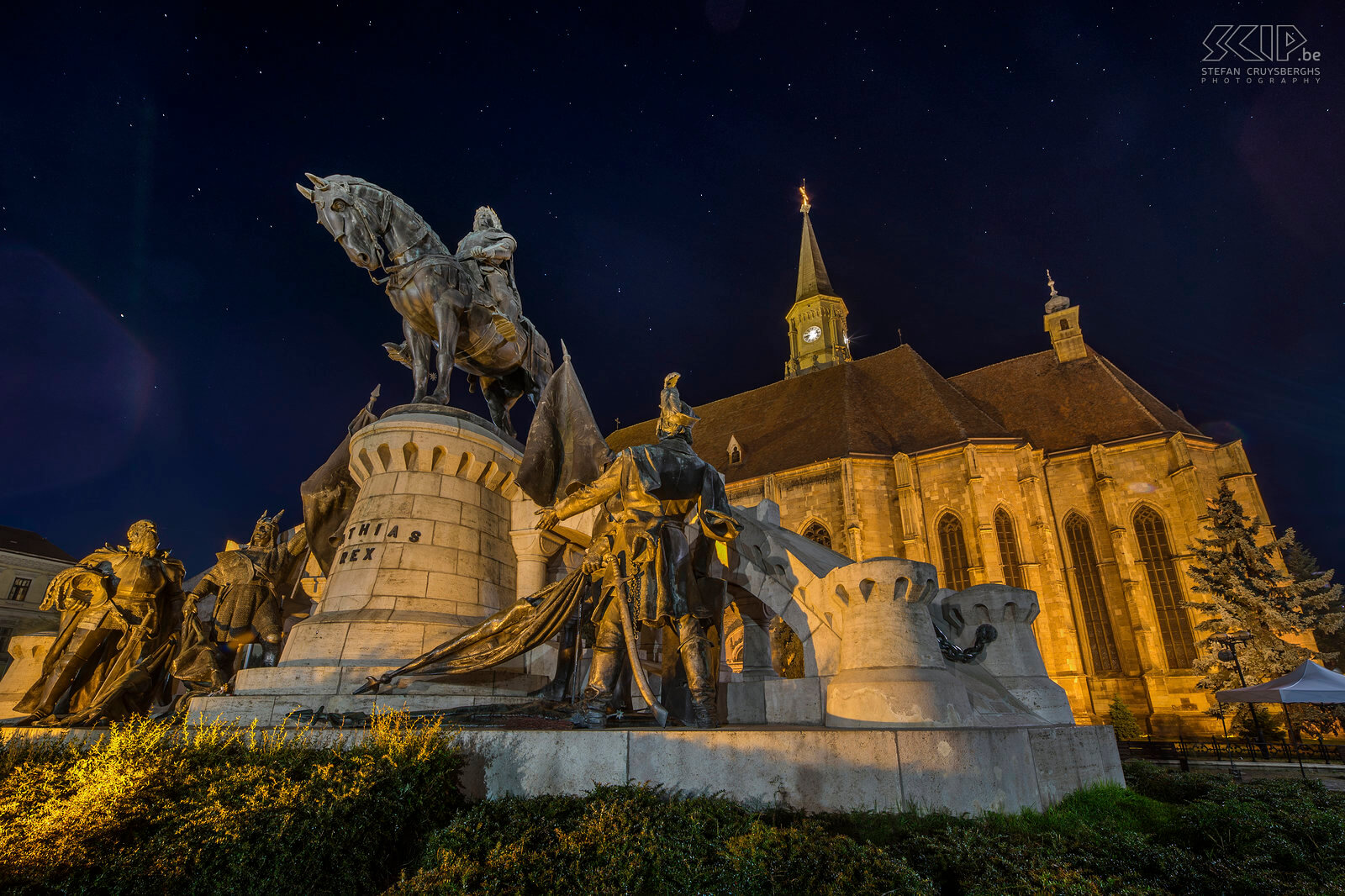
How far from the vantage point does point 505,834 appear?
312 centimetres

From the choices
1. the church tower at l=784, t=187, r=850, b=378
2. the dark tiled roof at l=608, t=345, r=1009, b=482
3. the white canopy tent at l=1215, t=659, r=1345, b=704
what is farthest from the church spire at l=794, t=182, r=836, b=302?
the white canopy tent at l=1215, t=659, r=1345, b=704

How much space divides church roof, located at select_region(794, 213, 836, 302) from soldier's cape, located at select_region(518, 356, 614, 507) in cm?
4752

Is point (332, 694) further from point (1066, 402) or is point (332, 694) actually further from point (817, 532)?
point (1066, 402)

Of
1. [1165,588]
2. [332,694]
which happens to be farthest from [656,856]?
[1165,588]

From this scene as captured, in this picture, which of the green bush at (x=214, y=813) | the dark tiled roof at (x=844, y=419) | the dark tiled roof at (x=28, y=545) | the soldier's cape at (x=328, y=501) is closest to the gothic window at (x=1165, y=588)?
the dark tiled roof at (x=844, y=419)

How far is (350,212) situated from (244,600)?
4695 mm

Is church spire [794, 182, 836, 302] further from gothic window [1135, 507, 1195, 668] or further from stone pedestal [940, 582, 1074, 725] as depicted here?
stone pedestal [940, 582, 1074, 725]

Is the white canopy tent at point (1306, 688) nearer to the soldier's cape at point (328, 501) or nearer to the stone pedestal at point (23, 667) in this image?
the soldier's cape at point (328, 501)

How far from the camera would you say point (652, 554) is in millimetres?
4840

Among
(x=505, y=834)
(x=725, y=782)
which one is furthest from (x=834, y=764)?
(x=505, y=834)

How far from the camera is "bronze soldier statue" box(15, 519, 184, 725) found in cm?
643

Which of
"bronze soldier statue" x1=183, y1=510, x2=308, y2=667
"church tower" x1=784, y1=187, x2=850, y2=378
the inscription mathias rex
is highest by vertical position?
"church tower" x1=784, y1=187, x2=850, y2=378

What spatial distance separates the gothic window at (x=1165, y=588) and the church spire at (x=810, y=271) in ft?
103

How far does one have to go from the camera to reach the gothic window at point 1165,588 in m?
23.0
